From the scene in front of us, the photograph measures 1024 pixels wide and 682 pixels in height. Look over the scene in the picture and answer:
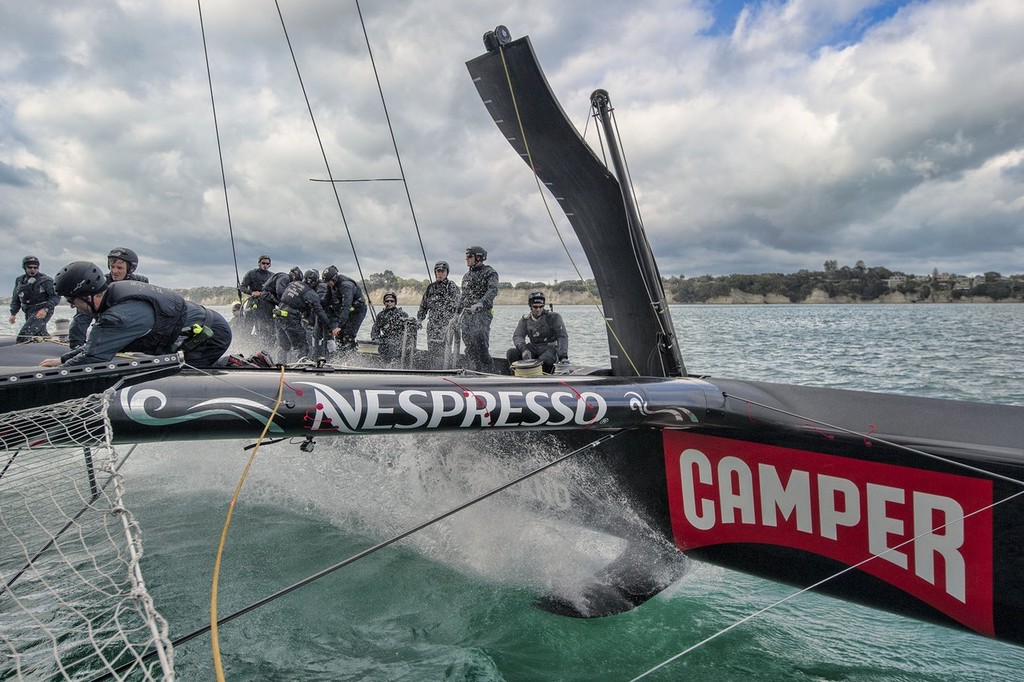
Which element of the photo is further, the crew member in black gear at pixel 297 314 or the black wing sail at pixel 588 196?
the crew member in black gear at pixel 297 314

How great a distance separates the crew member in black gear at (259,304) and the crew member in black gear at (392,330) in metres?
3.14

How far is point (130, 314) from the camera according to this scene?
9.87 feet

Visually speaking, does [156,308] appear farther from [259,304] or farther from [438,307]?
[259,304]

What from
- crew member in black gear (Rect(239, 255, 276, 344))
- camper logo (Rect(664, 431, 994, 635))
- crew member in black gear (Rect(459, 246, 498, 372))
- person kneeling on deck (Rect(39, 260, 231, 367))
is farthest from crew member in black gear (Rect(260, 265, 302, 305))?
camper logo (Rect(664, 431, 994, 635))

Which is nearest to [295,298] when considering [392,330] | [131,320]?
[392,330]

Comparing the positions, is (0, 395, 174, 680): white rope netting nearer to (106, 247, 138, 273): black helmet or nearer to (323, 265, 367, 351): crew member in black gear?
(106, 247, 138, 273): black helmet

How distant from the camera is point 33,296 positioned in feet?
31.3

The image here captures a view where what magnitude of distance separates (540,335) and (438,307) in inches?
64.1

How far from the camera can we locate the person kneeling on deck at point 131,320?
288cm

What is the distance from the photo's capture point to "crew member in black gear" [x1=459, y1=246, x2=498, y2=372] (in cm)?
626

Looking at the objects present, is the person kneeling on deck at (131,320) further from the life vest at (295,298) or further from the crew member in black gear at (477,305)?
the life vest at (295,298)

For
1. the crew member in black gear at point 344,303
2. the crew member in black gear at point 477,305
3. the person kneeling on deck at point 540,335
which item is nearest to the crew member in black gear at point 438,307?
the crew member in black gear at point 477,305

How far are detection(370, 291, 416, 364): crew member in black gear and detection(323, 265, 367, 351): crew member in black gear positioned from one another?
557 mm

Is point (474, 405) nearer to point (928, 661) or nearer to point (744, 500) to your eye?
point (744, 500)
